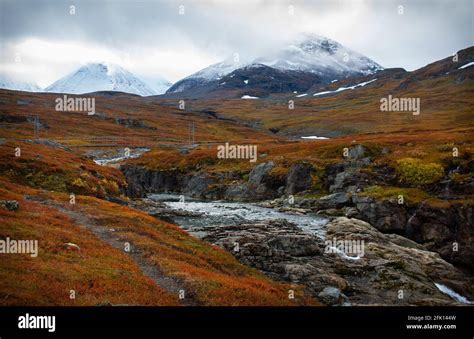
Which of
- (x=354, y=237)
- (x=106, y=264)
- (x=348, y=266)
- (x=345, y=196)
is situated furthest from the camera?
(x=345, y=196)

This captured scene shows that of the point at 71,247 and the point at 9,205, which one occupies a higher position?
the point at 9,205

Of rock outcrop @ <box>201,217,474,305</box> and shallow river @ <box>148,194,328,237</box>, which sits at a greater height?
shallow river @ <box>148,194,328,237</box>

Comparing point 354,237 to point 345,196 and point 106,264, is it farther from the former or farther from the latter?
point 106,264

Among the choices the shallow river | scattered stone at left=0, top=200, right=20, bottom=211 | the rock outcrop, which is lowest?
the rock outcrop

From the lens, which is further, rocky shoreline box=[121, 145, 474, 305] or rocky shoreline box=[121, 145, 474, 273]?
rocky shoreline box=[121, 145, 474, 273]

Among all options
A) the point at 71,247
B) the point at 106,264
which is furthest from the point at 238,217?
the point at 106,264

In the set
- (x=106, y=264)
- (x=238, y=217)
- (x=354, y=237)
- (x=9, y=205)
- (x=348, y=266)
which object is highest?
(x=9, y=205)

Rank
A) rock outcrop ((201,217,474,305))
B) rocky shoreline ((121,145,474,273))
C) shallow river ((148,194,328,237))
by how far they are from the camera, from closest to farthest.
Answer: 1. rock outcrop ((201,217,474,305))
2. rocky shoreline ((121,145,474,273))
3. shallow river ((148,194,328,237))

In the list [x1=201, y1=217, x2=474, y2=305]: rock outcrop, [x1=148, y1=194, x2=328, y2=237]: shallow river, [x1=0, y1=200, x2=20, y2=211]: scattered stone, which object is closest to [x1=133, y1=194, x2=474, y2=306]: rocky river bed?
[x1=201, y1=217, x2=474, y2=305]: rock outcrop

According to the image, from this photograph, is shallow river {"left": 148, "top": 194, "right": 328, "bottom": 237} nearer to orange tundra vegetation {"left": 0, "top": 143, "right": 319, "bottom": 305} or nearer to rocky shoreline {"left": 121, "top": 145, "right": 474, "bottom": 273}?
rocky shoreline {"left": 121, "top": 145, "right": 474, "bottom": 273}

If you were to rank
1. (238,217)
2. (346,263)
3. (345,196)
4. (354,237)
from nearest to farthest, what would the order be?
(346,263), (354,237), (238,217), (345,196)

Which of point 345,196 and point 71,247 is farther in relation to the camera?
point 345,196
